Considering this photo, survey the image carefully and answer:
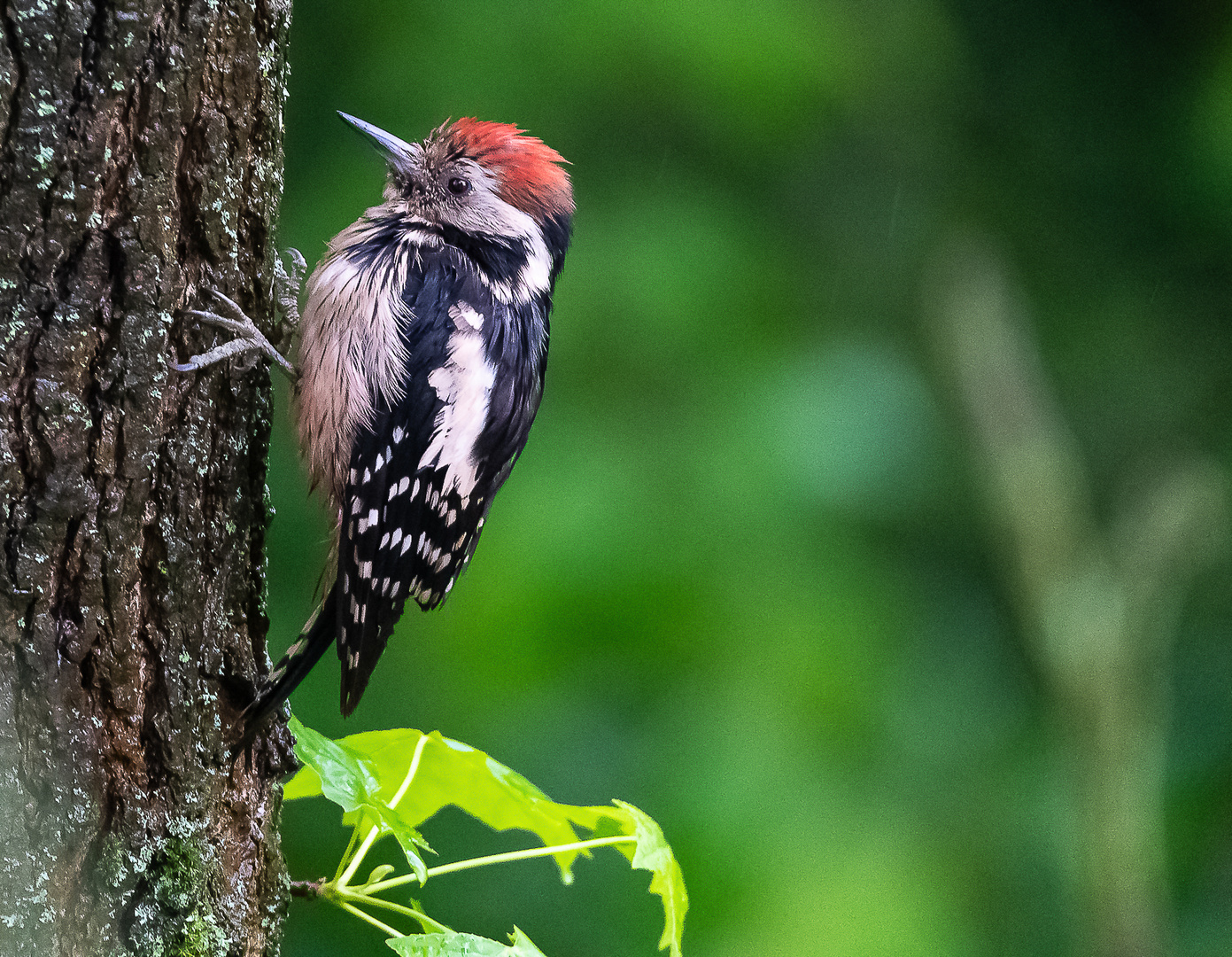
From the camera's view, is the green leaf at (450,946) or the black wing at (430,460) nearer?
the green leaf at (450,946)

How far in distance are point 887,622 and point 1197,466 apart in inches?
47.8

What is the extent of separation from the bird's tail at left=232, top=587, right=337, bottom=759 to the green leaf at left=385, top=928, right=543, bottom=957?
335 mm

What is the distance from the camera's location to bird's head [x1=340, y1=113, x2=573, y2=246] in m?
2.02

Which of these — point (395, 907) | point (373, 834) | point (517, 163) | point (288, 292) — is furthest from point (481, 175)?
point (395, 907)

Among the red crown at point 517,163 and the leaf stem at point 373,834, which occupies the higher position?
the red crown at point 517,163

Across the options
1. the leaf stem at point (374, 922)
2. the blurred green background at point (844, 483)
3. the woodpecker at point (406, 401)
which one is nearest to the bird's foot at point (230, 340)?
the woodpecker at point (406, 401)

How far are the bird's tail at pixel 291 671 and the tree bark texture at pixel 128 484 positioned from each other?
0.07 ft

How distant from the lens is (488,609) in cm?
296

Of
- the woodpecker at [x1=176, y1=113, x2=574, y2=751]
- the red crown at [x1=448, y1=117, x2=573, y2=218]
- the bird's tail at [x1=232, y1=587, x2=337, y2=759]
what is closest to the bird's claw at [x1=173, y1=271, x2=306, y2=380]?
the woodpecker at [x1=176, y1=113, x2=574, y2=751]

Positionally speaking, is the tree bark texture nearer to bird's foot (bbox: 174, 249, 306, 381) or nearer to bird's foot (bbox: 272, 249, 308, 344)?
bird's foot (bbox: 174, 249, 306, 381)

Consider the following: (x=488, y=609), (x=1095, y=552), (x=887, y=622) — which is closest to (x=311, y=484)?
(x=488, y=609)

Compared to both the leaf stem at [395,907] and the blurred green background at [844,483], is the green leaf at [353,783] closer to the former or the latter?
the leaf stem at [395,907]

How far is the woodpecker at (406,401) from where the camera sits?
1.61 meters

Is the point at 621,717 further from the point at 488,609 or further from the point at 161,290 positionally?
the point at 161,290
